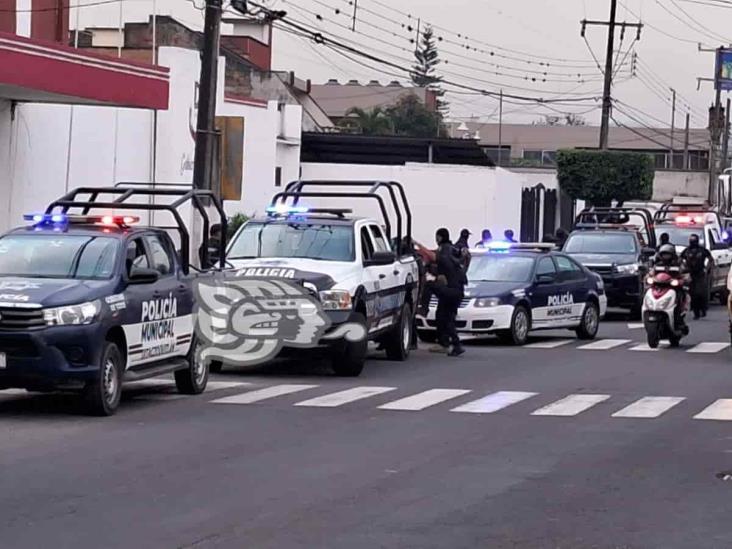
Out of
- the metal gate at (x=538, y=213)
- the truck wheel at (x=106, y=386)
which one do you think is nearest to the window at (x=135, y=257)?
the truck wheel at (x=106, y=386)

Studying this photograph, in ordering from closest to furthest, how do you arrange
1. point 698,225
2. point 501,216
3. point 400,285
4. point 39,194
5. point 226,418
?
1. point 226,418
2. point 400,285
3. point 39,194
4. point 698,225
5. point 501,216

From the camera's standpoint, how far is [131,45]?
51.9m

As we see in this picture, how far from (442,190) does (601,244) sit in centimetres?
1595

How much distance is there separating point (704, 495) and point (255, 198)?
105 feet

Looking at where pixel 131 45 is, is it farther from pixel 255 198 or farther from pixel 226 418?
pixel 226 418

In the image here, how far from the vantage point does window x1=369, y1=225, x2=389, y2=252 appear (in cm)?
2106

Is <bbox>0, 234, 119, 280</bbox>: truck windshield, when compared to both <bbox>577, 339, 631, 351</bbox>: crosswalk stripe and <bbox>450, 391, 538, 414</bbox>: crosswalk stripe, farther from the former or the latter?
<bbox>577, 339, 631, 351</bbox>: crosswalk stripe

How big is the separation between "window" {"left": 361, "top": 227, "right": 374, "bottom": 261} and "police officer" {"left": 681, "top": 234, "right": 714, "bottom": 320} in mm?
10980

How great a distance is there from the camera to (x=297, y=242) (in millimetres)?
20344

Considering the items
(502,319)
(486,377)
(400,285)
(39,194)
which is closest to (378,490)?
(486,377)

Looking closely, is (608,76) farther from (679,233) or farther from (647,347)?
(647,347)

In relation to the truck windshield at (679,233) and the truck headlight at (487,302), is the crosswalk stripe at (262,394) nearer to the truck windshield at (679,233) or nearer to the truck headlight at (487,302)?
the truck headlight at (487,302)

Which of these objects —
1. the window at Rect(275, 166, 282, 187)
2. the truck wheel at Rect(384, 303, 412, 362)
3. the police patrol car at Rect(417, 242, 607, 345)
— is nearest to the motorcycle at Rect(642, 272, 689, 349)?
the police patrol car at Rect(417, 242, 607, 345)

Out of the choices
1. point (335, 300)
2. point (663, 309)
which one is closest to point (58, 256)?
point (335, 300)
